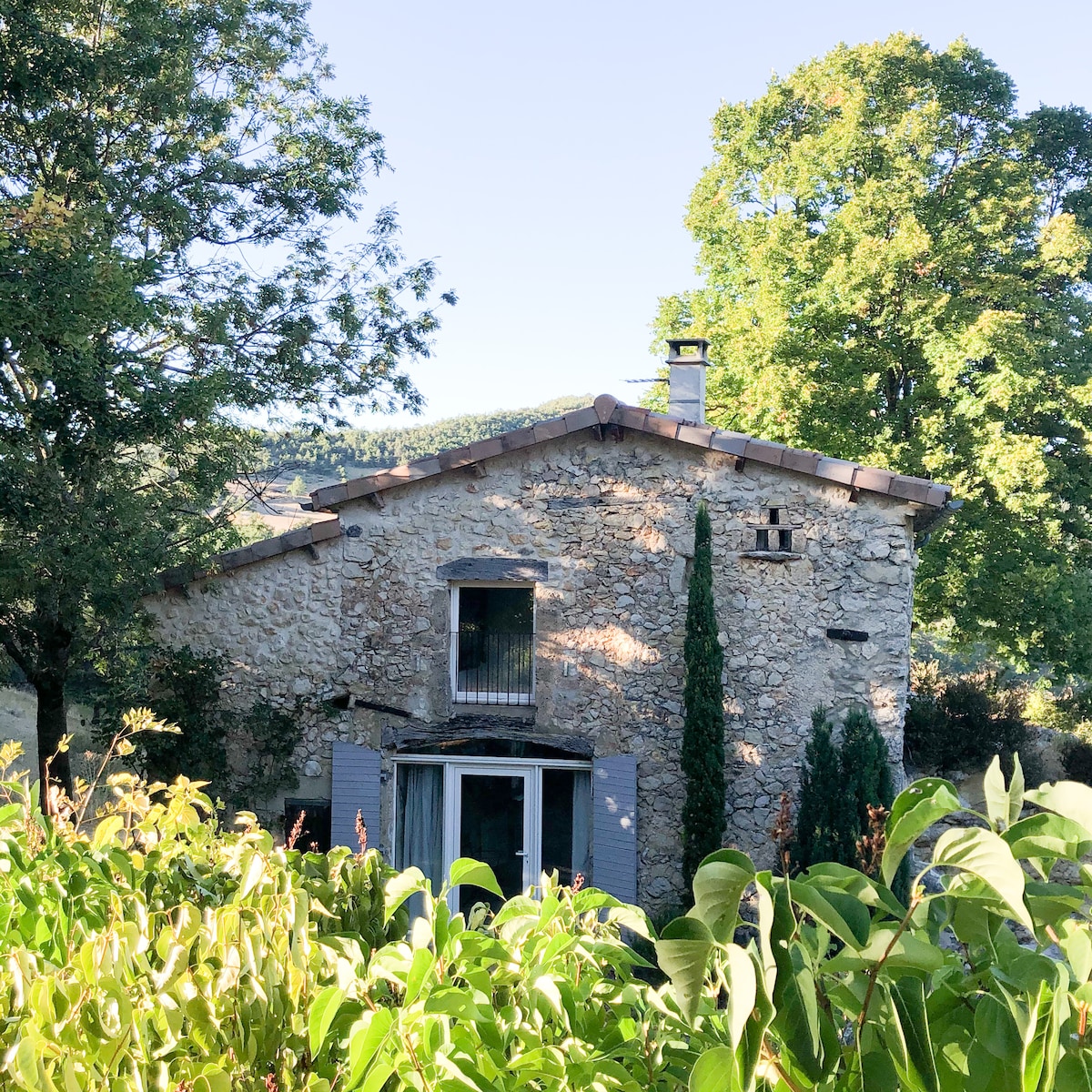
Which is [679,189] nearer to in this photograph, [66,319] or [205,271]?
[205,271]

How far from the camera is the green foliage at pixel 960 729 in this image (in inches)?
632

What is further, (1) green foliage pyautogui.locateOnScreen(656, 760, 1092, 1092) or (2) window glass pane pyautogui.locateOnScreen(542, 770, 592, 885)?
(2) window glass pane pyautogui.locateOnScreen(542, 770, 592, 885)

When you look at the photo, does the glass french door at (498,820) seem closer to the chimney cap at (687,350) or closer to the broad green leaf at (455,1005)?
A: the chimney cap at (687,350)

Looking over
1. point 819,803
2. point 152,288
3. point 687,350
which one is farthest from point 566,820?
point 152,288

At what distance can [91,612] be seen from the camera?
10.1 metres

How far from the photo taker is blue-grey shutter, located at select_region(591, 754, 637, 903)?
9.57m

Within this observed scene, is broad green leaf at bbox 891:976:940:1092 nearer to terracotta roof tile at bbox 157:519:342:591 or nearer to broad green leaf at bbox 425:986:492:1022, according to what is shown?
broad green leaf at bbox 425:986:492:1022

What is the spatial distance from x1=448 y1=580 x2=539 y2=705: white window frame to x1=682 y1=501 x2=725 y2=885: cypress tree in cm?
161

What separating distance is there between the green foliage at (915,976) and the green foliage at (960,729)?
632 inches

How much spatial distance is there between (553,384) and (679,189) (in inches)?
1166

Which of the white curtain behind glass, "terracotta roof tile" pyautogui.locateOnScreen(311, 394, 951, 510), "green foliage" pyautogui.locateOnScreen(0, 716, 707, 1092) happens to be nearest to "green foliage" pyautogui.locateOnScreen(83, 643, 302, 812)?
"terracotta roof tile" pyautogui.locateOnScreen(311, 394, 951, 510)

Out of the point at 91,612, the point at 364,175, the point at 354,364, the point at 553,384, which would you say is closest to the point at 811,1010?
the point at 91,612

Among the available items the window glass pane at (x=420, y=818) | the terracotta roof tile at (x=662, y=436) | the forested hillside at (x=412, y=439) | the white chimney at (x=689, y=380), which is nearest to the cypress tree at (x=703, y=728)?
the terracotta roof tile at (x=662, y=436)

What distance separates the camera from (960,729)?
16266 millimetres
